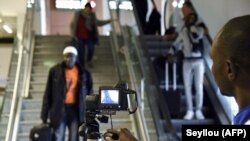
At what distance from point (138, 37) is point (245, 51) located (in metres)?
6.76

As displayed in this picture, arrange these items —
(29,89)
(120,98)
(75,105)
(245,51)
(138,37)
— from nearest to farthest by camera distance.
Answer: (245,51), (120,98), (75,105), (138,37), (29,89)

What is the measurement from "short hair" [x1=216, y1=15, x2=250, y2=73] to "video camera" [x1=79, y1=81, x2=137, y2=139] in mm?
605

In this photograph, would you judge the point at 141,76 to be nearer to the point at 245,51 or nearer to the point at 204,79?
the point at 204,79

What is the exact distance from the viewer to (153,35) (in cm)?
988

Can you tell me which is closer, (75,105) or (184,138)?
(184,138)

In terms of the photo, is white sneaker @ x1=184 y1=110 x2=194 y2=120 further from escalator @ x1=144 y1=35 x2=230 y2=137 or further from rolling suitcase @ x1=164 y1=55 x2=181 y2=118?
rolling suitcase @ x1=164 y1=55 x2=181 y2=118

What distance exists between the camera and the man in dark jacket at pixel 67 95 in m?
5.52

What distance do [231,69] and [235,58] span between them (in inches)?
1.1

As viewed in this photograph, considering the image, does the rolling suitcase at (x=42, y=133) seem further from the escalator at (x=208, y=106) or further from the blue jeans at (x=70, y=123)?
the escalator at (x=208, y=106)

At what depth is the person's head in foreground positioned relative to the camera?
121 cm

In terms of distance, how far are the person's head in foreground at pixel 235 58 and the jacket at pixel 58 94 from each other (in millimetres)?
4229

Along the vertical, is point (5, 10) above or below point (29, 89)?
above

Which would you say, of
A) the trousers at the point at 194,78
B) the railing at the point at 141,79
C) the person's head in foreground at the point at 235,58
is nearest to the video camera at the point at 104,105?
the person's head in foreground at the point at 235,58

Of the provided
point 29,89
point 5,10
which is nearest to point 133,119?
point 29,89
